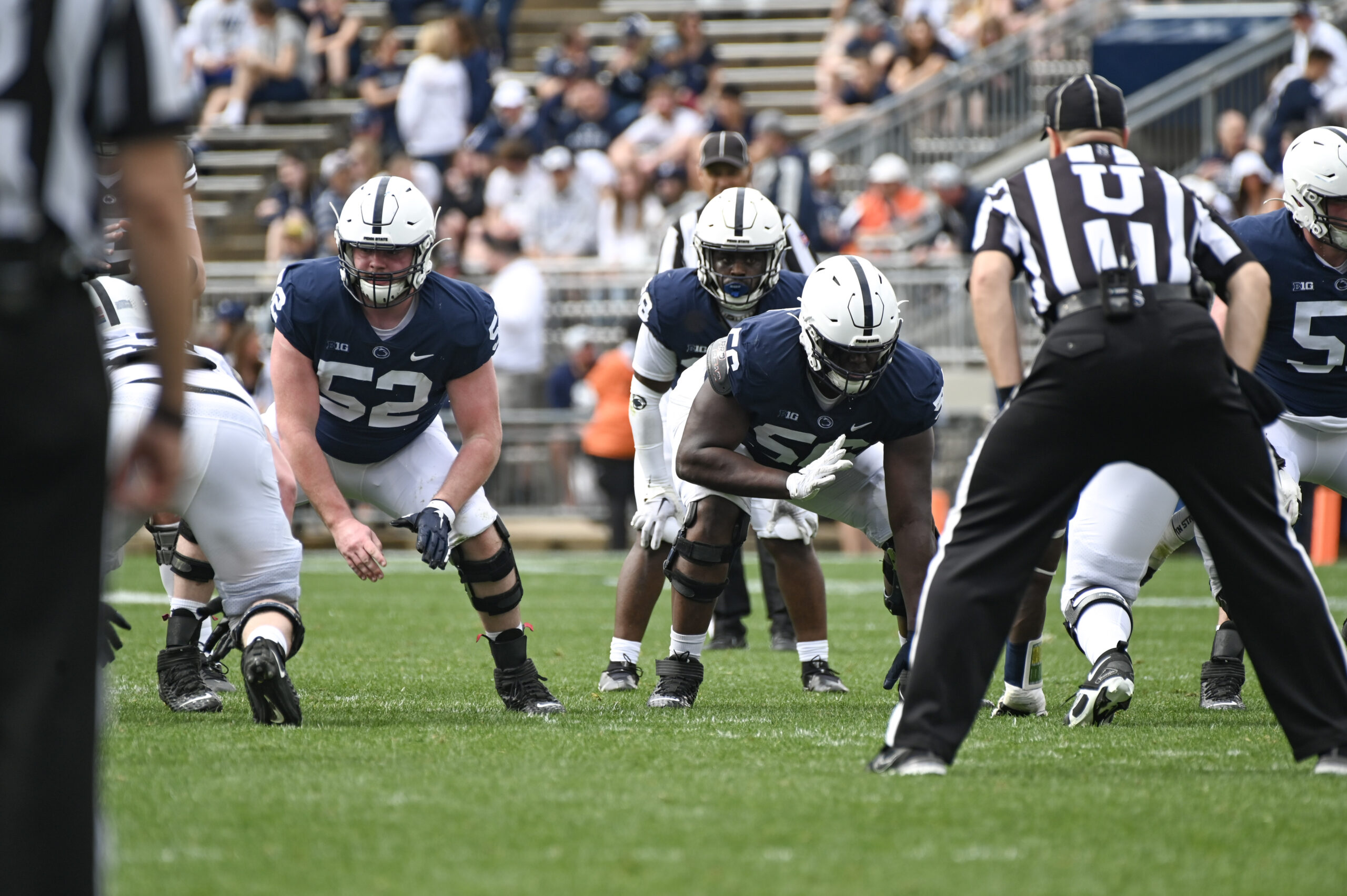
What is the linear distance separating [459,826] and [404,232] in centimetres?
246

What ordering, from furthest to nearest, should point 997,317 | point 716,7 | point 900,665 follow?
point 716,7 < point 900,665 < point 997,317

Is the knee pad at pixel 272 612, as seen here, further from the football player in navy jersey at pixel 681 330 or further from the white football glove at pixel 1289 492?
the white football glove at pixel 1289 492

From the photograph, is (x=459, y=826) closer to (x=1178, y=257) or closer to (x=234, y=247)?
(x=1178, y=257)

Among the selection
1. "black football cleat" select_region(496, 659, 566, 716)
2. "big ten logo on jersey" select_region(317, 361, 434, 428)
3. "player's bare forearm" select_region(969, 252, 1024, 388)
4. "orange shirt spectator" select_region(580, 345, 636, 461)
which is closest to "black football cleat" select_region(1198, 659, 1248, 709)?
"player's bare forearm" select_region(969, 252, 1024, 388)

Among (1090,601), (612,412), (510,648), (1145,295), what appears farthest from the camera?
(612,412)

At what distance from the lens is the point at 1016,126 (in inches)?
655

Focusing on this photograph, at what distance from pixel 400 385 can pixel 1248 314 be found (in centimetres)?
284

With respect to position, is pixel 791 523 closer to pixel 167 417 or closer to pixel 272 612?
pixel 272 612

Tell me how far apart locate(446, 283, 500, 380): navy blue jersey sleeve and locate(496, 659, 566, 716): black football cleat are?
3.49ft

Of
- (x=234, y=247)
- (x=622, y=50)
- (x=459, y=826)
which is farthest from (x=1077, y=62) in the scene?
(x=459, y=826)

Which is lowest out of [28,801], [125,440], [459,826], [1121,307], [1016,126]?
[459,826]

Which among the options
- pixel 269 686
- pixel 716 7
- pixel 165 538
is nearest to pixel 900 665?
pixel 269 686

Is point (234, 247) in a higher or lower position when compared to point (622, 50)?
lower

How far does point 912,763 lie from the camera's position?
14.2 feet
